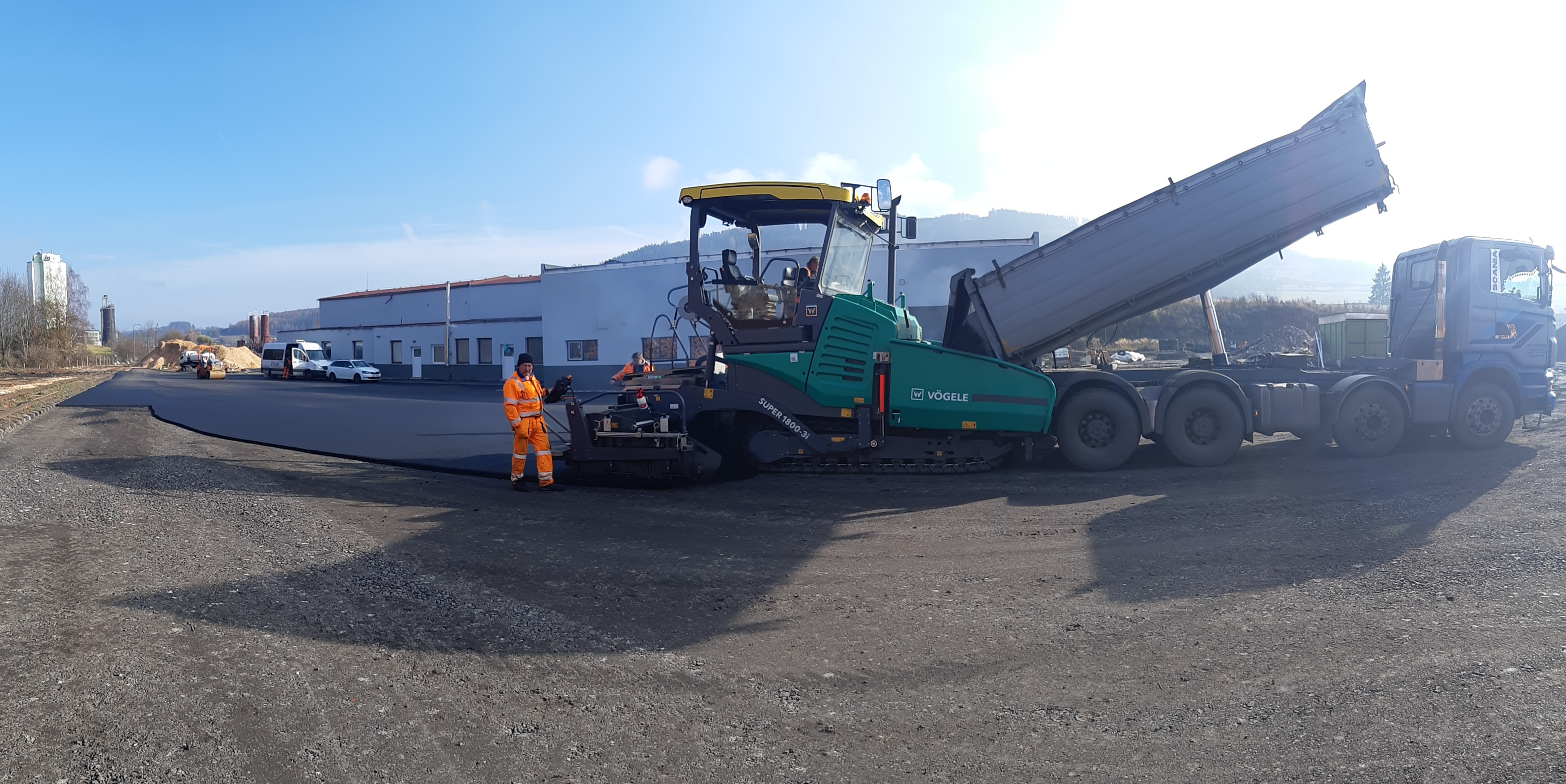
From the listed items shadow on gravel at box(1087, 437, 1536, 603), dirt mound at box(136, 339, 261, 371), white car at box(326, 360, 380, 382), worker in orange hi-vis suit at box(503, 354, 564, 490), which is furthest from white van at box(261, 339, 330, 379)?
shadow on gravel at box(1087, 437, 1536, 603)

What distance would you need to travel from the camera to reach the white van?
43.4 metres

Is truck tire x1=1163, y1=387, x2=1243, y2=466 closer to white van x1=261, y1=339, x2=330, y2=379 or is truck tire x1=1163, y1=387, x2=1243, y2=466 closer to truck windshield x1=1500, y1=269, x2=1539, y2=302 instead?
truck windshield x1=1500, y1=269, x2=1539, y2=302

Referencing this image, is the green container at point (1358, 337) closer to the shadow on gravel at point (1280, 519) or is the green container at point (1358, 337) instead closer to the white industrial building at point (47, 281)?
the shadow on gravel at point (1280, 519)

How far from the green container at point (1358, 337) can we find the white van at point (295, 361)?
143 feet

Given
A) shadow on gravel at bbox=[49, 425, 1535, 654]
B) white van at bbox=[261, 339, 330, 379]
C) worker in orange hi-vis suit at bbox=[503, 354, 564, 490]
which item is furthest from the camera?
white van at bbox=[261, 339, 330, 379]

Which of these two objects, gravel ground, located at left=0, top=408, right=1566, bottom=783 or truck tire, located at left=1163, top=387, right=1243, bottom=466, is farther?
truck tire, located at left=1163, top=387, right=1243, bottom=466

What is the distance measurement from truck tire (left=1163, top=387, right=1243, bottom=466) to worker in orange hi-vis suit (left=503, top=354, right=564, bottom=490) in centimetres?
687

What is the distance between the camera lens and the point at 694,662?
4.22 meters

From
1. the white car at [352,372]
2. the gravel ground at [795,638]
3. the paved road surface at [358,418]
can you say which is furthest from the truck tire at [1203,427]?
the white car at [352,372]

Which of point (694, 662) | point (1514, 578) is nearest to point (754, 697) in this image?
point (694, 662)

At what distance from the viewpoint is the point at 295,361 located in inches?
1741

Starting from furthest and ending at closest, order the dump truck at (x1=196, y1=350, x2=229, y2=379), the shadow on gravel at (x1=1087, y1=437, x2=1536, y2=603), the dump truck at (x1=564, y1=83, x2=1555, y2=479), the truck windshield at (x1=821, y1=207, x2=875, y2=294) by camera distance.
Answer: the dump truck at (x1=196, y1=350, x2=229, y2=379) → the truck windshield at (x1=821, y1=207, x2=875, y2=294) → the dump truck at (x1=564, y1=83, x2=1555, y2=479) → the shadow on gravel at (x1=1087, y1=437, x2=1536, y2=603)

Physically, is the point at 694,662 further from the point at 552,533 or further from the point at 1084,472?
the point at 1084,472

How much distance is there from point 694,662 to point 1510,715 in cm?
345
